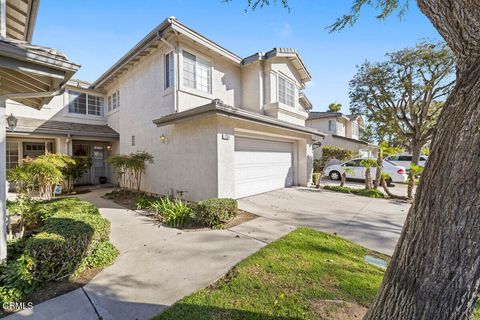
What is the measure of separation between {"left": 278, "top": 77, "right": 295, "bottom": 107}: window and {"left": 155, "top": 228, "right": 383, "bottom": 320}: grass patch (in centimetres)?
913

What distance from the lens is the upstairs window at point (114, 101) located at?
13084 millimetres

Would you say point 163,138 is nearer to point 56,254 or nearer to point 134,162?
point 134,162

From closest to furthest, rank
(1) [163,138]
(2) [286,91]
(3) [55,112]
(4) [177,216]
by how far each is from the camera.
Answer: (4) [177,216]
(1) [163,138]
(2) [286,91]
(3) [55,112]

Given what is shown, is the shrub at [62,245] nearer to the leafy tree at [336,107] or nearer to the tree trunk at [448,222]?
the tree trunk at [448,222]

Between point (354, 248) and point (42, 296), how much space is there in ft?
17.4

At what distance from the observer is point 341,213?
6973 millimetres

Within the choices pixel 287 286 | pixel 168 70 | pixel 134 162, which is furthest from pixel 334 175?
pixel 287 286

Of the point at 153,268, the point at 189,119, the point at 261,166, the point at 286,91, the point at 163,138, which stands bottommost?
the point at 153,268

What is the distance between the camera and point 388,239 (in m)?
4.93

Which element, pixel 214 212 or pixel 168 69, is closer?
pixel 214 212

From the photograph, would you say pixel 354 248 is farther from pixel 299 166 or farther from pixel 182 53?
pixel 182 53

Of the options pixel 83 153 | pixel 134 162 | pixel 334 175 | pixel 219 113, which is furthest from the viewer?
pixel 334 175

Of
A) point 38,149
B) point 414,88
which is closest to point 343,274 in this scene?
point 38,149

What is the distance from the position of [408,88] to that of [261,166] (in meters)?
15.8
